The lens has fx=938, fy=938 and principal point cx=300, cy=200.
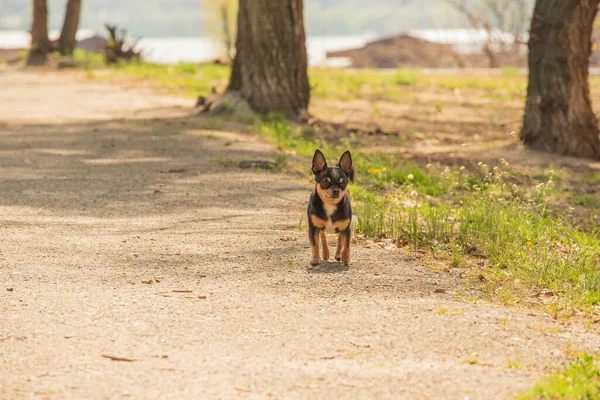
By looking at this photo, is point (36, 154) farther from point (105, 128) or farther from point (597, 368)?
point (597, 368)

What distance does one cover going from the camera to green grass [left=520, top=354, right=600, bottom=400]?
453 cm

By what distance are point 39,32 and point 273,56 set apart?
14.4m

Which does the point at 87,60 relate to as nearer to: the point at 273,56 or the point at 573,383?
the point at 273,56

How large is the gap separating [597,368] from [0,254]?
4.47 metres

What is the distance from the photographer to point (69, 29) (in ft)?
92.2

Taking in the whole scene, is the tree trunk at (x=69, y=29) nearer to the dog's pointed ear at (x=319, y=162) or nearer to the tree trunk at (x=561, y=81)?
the tree trunk at (x=561, y=81)

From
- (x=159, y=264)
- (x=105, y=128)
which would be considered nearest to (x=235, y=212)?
(x=159, y=264)

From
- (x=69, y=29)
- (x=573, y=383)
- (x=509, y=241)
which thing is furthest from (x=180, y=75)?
(x=573, y=383)

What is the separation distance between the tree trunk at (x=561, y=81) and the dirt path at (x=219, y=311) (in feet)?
15.8

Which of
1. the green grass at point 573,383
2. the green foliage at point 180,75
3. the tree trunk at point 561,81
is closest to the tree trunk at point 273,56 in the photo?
the green foliage at point 180,75

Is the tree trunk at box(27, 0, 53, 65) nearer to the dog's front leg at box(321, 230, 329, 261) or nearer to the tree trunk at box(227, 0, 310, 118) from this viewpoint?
the tree trunk at box(227, 0, 310, 118)

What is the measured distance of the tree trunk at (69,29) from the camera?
27859 millimetres

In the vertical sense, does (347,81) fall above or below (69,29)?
below

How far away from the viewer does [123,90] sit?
67.1 feet
